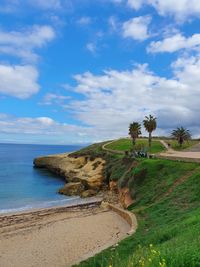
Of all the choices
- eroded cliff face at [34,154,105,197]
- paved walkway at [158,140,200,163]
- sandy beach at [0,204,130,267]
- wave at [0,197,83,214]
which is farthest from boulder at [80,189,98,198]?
paved walkway at [158,140,200,163]

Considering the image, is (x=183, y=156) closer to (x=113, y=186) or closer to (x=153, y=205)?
(x=113, y=186)

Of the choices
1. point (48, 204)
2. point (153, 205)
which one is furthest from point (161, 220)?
point (48, 204)

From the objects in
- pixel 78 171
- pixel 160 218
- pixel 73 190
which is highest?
pixel 78 171

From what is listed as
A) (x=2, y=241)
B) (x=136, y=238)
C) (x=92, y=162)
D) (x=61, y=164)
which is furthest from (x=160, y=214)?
(x=61, y=164)

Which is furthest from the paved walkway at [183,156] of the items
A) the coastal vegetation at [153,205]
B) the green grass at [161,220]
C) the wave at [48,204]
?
the wave at [48,204]

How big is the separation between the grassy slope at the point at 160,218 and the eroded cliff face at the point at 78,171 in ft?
15.9

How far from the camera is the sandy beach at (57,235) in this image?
22.7 meters

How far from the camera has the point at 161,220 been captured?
2533cm

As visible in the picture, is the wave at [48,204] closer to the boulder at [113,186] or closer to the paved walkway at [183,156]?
the boulder at [113,186]

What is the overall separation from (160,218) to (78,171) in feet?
155

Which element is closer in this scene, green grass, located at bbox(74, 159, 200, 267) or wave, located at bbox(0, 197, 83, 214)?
green grass, located at bbox(74, 159, 200, 267)

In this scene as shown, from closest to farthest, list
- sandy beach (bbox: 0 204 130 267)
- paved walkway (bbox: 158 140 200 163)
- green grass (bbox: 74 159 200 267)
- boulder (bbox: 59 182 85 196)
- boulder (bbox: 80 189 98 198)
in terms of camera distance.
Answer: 1. green grass (bbox: 74 159 200 267)
2. sandy beach (bbox: 0 204 130 267)
3. paved walkway (bbox: 158 140 200 163)
4. boulder (bbox: 80 189 98 198)
5. boulder (bbox: 59 182 85 196)

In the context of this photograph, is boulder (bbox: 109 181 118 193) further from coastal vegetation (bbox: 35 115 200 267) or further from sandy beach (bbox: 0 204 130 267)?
sandy beach (bbox: 0 204 130 267)

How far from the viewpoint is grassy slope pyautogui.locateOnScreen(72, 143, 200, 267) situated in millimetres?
8797
